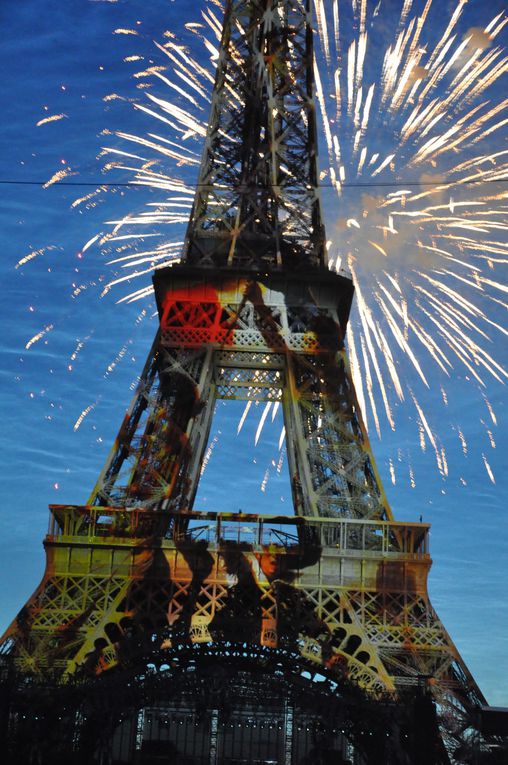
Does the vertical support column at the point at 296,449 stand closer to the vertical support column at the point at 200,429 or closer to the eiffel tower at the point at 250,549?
the eiffel tower at the point at 250,549

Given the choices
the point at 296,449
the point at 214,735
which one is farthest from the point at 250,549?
the point at 214,735

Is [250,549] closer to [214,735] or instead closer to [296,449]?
[296,449]

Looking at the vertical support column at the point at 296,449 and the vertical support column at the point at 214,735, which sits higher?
the vertical support column at the point at 296,449

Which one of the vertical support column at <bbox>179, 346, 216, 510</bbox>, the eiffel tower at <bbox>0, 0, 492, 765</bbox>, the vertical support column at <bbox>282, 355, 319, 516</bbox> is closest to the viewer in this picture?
the eiffel tower at <bbox>0, 0, 492, 765</bbox>

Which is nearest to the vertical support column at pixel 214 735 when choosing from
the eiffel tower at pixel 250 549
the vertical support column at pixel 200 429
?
the eiffel tower at pixel 250 549

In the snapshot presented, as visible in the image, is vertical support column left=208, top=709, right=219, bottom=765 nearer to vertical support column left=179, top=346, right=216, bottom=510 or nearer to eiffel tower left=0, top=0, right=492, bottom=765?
eiffel tower left=0, top=0, right=492, bottom=765

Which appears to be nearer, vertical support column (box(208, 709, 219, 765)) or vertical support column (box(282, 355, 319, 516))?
vertical support column (box(208, 709, 219, 765))

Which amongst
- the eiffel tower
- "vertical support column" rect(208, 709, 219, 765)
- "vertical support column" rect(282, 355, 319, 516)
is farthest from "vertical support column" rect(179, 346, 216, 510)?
"vertical support column" rect(208, 709, 219, 765)

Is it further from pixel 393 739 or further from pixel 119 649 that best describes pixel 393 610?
pixel 119 649
